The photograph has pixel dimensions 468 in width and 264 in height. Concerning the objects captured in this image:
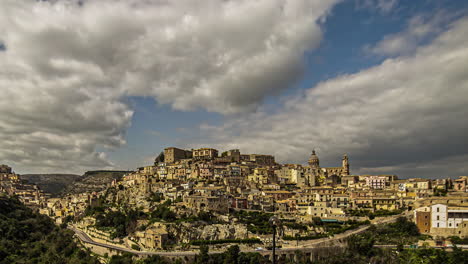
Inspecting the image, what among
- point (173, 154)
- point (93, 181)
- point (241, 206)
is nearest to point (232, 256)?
point (241, 206)

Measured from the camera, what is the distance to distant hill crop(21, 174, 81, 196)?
566 ft

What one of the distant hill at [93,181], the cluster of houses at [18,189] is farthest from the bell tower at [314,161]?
the cluster of houses at [18,189]

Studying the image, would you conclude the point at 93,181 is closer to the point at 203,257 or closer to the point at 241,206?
the point at 241,206

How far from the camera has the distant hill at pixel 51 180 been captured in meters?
173

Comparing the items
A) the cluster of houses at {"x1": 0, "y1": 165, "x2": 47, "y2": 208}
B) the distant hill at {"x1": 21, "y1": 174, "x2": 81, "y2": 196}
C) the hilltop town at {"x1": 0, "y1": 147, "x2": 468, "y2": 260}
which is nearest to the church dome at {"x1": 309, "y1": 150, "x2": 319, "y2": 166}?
the hilltop town at {"x1": 0, "y1": 147, "x2": 468, "y2": 260}

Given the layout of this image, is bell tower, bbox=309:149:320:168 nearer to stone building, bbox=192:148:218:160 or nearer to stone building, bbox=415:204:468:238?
stone building, bbox=192:148:218:160

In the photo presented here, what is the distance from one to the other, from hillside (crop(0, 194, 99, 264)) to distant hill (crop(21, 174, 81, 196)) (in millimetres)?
104411

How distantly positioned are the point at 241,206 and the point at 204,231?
1460 cm

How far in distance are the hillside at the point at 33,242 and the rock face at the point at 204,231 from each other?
491 inches

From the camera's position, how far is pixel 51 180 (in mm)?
182750

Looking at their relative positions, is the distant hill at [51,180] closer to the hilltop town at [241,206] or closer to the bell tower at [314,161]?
the hilltop town at [241,206]

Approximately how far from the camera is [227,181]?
80062 mm

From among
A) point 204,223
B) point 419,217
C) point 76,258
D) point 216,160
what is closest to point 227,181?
point 216,160

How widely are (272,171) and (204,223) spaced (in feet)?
121
